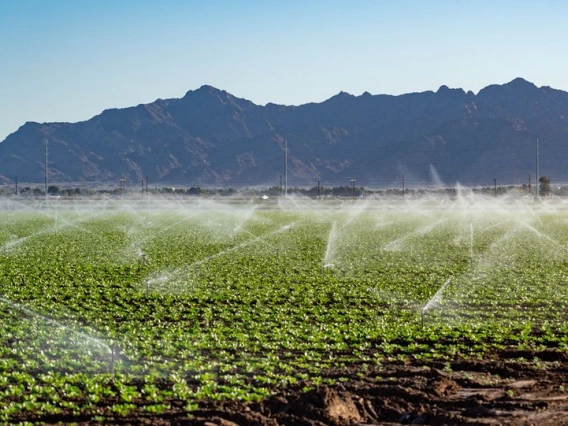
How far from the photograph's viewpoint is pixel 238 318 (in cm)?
1909

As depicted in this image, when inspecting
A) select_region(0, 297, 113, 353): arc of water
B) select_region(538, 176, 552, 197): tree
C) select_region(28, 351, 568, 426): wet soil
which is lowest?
select_region(0, 297, 113, 353): arc of water

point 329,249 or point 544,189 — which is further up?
point 544,189

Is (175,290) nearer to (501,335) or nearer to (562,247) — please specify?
(501,335)

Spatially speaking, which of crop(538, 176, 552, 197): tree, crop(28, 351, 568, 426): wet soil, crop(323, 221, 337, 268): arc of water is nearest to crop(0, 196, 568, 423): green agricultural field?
crop(323, 221, 337, 268): arc of water

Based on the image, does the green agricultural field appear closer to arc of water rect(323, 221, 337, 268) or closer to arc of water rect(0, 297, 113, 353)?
arc of water rect(0, 297, 113, 353)

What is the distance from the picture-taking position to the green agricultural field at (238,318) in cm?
1276

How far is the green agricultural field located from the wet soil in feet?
1.59

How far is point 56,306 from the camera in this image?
20859mm

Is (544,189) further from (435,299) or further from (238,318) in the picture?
(238,318)

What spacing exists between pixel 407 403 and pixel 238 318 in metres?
8.28

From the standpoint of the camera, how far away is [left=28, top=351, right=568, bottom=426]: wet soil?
34.8 ft

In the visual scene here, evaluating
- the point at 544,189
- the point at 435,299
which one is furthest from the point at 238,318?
the point at 544,189

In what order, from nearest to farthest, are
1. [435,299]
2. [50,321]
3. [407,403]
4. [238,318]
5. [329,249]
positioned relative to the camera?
[407,403] < [50,321] < [238,318] < [435,299] < [329,249]

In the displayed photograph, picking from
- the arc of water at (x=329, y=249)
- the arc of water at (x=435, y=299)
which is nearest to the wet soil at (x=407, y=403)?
the arc of water at (x=435, y=299)
